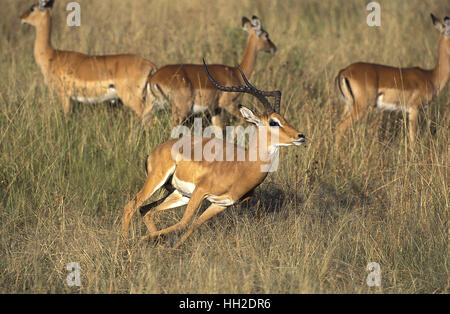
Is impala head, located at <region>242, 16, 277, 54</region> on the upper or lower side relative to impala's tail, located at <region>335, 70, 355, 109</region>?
upper

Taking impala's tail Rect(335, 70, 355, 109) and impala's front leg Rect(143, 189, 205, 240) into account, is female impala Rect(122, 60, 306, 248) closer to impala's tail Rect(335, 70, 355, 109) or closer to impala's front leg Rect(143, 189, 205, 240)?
impala's front leg Rect(143, 189, 205, 240)

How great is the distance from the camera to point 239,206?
560 cm

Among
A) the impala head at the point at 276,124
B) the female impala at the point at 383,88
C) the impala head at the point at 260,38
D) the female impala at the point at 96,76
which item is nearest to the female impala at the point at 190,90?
the female impala at the point at 96,76

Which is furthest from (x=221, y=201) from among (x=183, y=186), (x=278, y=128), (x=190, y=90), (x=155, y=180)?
(x=190, y=90)

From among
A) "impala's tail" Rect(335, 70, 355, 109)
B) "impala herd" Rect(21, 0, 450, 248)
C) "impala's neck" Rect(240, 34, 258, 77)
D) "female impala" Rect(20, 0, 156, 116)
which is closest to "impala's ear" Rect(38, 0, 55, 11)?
"impala herd" Rect(21, 0, 450, 248)

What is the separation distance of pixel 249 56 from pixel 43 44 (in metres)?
2.73

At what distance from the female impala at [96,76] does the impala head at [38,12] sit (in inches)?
23.1

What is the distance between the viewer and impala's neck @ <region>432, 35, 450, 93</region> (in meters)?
8.25

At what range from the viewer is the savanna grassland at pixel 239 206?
14.0 ft

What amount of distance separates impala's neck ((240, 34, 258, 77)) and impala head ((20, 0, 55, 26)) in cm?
274

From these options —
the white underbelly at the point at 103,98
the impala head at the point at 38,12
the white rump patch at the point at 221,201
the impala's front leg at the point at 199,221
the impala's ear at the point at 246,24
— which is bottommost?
the impala's front leg at the point at 199,221

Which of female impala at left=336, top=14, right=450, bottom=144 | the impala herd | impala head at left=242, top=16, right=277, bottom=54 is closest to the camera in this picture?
the impala herd

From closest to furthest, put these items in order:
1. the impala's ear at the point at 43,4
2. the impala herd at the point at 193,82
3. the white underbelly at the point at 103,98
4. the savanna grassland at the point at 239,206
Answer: the savanna grassland at the point at 239,206
the impala herd at the point at 193,82
the white underbelly at the point at 103,98
the impala's ear at the point at 43,4

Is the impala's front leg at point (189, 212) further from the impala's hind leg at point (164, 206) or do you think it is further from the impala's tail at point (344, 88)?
the impala's tail at point (344, 88)
